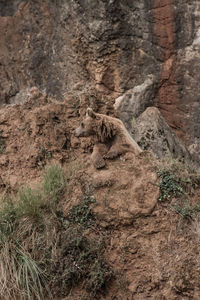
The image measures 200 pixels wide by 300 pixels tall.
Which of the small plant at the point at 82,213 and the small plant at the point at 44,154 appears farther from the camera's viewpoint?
the small plant at the point at 44,154

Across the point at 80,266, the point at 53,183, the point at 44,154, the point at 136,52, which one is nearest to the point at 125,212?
the point at 80,266

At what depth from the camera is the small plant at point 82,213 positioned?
20.7 ft

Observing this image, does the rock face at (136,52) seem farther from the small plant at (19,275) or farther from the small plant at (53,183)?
the small plant at (19,275)

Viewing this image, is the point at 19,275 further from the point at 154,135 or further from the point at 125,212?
the point at 154,135

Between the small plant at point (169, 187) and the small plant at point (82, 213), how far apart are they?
968 mm

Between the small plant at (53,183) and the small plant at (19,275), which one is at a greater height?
the small plant at (53,183)

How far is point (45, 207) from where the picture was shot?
6430 mm

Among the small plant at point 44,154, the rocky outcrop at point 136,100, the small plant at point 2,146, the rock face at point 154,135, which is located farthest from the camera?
the rocky outcrop at point 136,100

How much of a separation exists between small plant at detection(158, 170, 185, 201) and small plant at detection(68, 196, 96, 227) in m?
0.97

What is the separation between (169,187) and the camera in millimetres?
6539

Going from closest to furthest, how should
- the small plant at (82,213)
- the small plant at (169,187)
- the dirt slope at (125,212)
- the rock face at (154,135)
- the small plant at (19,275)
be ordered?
the small plant at (19,275) < the dirt slope at (125,212) < the small plant at (82,213) < the small plant at (169,187) < the rock face at (154,135)

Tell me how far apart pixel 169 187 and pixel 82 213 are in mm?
1271

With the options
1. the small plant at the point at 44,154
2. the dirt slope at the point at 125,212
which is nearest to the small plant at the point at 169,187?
the dirt slope at the point at 125,212

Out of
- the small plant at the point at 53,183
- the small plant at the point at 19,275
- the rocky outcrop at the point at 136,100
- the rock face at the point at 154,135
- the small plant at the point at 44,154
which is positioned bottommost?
the rocky outcrop at the point at 136,100
